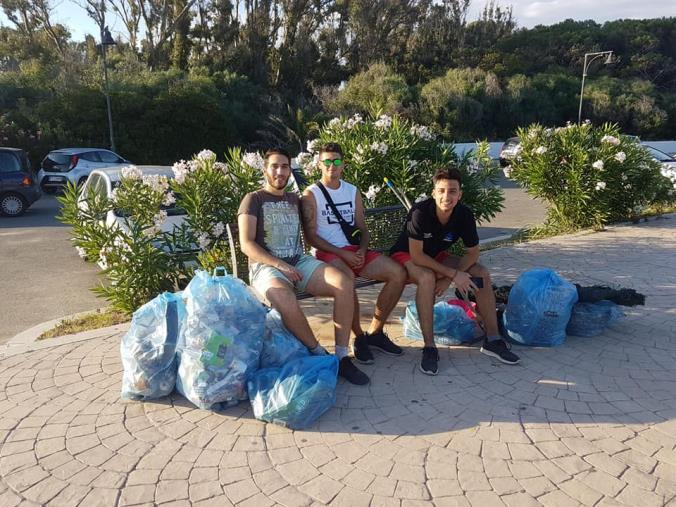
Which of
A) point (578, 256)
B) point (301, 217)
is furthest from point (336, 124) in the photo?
point (578, 256)

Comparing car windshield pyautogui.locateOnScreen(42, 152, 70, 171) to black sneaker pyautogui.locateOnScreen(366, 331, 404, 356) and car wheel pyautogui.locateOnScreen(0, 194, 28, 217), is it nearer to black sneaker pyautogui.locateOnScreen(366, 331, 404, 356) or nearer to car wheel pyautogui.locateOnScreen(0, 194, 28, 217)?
car wheel pyautogui.locateOnScreen(0, 194, 28, 217)

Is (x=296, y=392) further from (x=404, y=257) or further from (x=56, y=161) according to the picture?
(x=56, y=161)

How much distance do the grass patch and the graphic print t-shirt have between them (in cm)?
191

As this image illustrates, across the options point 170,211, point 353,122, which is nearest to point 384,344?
point 170,211

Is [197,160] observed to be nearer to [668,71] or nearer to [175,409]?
[175,409]

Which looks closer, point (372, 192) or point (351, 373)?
point (351, 373)

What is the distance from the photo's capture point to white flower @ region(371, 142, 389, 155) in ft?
19.6

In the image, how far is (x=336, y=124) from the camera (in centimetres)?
662

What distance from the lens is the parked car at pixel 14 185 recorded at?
1290 centimetres

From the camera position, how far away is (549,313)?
4168 mm

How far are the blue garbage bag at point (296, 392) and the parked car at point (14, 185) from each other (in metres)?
12.1

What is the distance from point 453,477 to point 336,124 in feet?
15.6

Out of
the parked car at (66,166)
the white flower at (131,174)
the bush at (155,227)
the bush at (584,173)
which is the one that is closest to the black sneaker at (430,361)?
the bush at (155,227)

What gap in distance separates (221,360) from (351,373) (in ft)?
2.94
